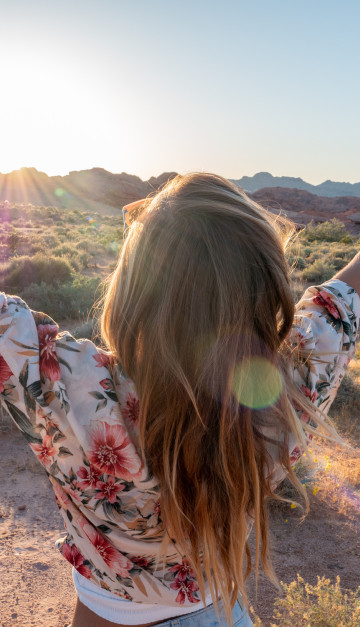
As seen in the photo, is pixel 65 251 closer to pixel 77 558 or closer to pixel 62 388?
pixel 77 558

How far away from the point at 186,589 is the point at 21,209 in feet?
99.8

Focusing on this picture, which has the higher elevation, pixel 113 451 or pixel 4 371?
pixel 4 371

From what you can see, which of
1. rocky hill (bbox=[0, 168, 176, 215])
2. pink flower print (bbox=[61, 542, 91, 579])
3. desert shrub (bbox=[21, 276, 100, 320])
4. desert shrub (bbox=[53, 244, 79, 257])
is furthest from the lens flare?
rocky hill (bbox=[0, 168, 176, 215])

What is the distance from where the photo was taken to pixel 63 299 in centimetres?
930

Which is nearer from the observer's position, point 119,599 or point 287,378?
point 287,378

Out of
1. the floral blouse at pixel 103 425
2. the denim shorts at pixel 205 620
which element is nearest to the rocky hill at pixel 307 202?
the floral blouse at pixel 103 425

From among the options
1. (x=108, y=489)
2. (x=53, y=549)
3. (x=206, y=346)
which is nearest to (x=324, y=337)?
(x=206, y=346)

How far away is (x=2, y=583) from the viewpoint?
313 cm

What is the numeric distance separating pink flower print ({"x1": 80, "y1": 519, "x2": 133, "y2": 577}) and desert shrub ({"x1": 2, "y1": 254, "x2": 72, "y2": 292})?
9.58 meters

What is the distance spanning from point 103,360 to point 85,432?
0.56 feet

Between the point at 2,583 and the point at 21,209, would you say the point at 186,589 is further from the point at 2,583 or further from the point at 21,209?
the point at 21,209

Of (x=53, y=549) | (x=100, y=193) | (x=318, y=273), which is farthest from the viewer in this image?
(x=100, y=193)

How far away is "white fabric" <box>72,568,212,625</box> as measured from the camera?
4.69 feet

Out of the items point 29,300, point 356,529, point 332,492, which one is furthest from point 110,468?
point 29,300
